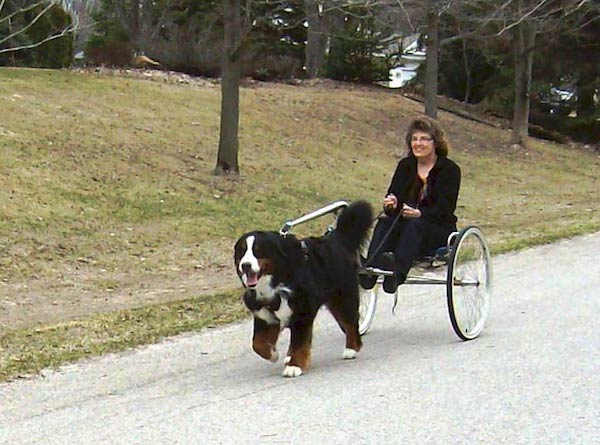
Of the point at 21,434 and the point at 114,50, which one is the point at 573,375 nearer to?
the point at 21,434

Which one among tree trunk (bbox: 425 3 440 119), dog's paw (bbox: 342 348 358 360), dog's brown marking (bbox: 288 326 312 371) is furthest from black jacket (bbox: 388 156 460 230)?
tree trunk (bbox: 425 3 440 119)

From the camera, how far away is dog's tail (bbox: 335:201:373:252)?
24.3 ft

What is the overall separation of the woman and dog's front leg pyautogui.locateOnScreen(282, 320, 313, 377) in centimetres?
113

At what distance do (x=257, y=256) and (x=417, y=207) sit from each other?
2.19 meters

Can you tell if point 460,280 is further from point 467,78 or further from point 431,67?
point 467,78

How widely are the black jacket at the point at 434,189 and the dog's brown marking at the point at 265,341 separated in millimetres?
1703

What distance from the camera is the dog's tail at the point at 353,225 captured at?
7.40 meters

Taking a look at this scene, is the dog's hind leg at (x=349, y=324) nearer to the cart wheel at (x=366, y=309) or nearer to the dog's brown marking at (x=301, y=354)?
the dog's brown marking at (x=301, y=354)

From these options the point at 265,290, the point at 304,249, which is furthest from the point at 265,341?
the point at 304,249

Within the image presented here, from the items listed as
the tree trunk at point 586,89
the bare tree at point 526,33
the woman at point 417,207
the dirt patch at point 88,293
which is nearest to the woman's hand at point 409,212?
the woman at point 417,207

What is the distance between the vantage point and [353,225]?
741 cm

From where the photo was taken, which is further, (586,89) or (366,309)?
(586,89)

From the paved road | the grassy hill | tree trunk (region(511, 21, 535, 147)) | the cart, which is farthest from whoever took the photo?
tree trunk (region(511, 21, 535, 147))

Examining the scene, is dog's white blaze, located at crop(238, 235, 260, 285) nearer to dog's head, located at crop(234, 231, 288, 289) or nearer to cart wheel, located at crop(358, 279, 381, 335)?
dog's head, located at crop(234, 231, 288, 289)
